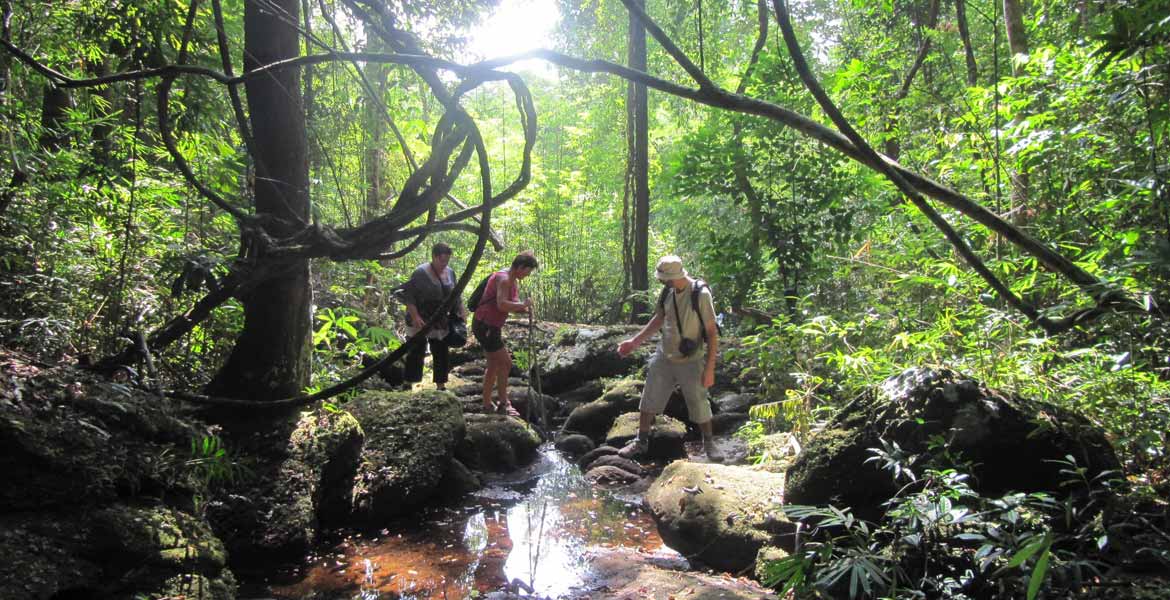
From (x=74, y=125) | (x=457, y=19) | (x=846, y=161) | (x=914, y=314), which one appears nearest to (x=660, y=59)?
(x=846, y=161)

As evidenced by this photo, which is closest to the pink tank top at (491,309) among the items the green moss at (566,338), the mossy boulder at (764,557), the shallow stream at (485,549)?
the shallow stream at (485,549)

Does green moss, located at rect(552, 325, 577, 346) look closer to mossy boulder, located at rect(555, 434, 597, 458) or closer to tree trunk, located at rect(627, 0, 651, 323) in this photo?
tree trunk, located at rect(627, 0, 651, 323)

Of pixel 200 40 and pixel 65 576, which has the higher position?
pixel 200 40

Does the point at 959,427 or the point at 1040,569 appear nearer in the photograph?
the point at 1040,569

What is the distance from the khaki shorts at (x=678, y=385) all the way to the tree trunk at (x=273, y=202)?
3091 millimetres

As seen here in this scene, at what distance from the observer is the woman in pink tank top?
22.2 ft

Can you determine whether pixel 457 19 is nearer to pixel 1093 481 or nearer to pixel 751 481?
pixel 751 481

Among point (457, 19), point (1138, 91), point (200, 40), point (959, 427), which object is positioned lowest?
point (959, 427)

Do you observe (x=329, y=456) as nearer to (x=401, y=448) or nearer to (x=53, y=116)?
(x=401, y=448)

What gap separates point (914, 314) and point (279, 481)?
514 centimetres

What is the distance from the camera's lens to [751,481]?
4695 millimetres

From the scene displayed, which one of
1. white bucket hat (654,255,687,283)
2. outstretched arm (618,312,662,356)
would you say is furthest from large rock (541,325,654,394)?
white bucket hat (654,255,687,283)

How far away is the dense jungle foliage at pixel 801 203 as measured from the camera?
3.41 m

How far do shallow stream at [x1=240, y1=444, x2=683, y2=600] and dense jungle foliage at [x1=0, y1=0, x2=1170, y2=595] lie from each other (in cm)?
157
